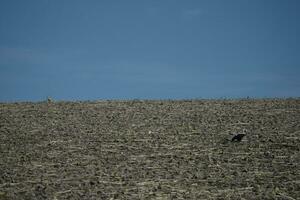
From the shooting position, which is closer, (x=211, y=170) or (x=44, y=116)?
(x=211, y=170)

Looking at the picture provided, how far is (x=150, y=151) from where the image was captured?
1215 centimetres

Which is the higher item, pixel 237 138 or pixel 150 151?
pixel 237 138

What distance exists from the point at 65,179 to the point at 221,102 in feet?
32.5

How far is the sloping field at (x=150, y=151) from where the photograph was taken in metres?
9.44

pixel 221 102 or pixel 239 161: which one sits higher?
pixel 221 102

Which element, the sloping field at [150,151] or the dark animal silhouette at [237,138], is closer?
the sloping field at [150,151]

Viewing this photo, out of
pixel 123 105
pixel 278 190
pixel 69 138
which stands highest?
pixel 123 105

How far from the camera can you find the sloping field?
31.0ft

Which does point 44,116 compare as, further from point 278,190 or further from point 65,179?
point 278,190

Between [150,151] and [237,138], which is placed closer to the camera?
[150,151]

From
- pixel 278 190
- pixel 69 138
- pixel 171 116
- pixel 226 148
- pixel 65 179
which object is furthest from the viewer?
pixel 171 116

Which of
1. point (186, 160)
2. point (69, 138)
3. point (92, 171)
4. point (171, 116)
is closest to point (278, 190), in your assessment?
point (186, 160)

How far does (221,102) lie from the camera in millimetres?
19000

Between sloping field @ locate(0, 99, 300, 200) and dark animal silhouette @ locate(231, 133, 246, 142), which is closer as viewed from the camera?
sloping field @ locate(0, 99, 300, 200)
